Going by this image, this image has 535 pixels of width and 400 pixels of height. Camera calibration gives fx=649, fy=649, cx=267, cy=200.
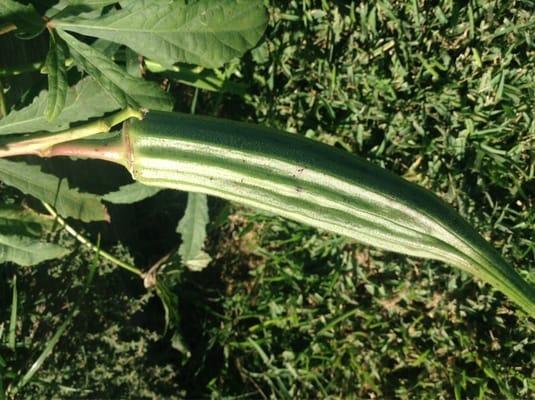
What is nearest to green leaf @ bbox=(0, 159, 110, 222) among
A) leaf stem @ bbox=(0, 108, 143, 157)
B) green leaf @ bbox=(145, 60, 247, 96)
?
leaf stem @ bbox=(0, 108, 143, 157)

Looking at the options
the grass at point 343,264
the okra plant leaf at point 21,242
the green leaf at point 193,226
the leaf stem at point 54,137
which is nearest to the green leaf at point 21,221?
the okra plant leaf at point 21,242

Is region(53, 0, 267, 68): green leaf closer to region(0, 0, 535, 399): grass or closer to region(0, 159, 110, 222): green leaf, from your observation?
region(0, 159, 110, 222): green leaf

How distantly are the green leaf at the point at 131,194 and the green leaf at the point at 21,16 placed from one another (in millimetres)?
862

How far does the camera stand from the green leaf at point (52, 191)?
2164 mm

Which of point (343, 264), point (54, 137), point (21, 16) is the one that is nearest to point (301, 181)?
point (54, 137)

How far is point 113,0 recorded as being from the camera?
1.83 meters

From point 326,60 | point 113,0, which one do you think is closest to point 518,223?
point 326,60

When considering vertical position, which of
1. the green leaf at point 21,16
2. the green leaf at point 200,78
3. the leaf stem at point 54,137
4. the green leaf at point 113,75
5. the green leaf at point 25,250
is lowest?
the green leaf at point 25,250

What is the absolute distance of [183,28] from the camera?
6.20ft

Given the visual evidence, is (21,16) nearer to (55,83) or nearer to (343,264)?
(55,83)

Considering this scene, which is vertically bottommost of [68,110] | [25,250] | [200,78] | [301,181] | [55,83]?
[25,250]

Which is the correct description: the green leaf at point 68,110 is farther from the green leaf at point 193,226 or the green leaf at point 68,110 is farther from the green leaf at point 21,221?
the green leaf at point 193,226

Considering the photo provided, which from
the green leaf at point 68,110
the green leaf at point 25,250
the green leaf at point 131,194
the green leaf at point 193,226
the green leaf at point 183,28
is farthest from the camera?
the green leaf at point 193,226

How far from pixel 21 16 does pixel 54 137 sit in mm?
331
